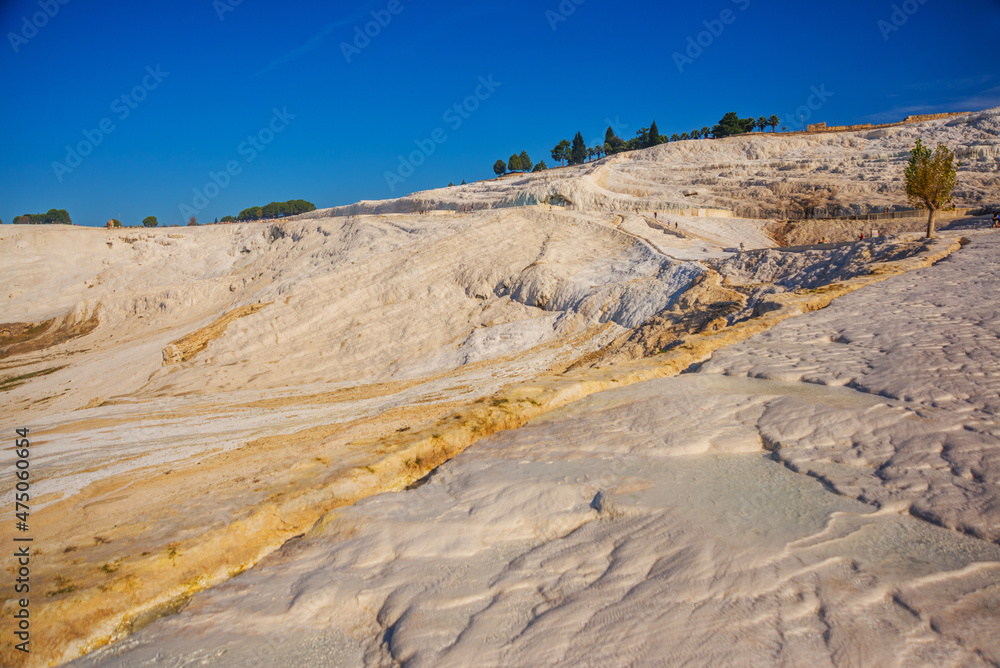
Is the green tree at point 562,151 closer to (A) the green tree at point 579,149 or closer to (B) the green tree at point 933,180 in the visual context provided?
(A) the green tree at point 579,149

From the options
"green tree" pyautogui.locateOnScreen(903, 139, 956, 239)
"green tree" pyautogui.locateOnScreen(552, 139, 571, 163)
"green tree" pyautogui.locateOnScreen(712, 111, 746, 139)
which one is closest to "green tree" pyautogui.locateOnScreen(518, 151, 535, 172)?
"green tree" pyautogui.locateOnScreen(552, 139, 571, 163)

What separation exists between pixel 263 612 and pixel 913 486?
14.2 feet

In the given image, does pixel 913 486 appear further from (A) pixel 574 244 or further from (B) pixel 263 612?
(A) pixel 574 244

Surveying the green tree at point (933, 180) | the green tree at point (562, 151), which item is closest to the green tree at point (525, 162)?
the green tree at point (562, 151)

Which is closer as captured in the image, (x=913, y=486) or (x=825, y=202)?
(x=913, y=486)

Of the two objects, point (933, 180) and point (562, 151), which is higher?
point (562, 151)

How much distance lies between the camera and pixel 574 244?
24984mm

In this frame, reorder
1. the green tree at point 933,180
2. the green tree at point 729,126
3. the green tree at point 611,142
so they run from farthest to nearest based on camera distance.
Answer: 1. the green tree at point 611,142
2. the green tree at point 729,126
3. the green tree at point 933,180

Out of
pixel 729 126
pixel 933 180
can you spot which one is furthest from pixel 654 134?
pixel 933 180

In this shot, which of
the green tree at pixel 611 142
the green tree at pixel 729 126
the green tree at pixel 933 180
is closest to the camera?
the green tree at pixel 933 180

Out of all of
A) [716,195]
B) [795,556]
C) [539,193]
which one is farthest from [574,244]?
[795,556]

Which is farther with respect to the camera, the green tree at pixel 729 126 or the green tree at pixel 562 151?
the green tree at pixel 562 151

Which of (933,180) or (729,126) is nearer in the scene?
(933,180)

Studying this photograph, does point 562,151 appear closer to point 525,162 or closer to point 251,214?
point 525,162
